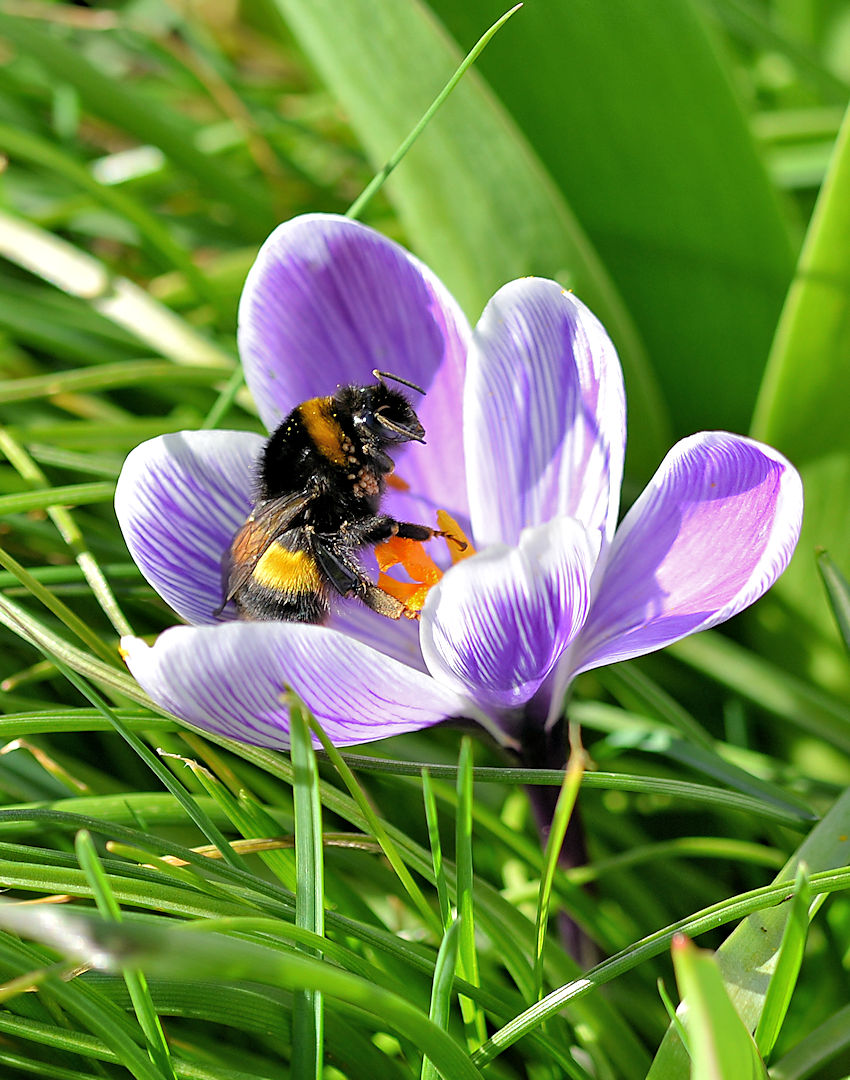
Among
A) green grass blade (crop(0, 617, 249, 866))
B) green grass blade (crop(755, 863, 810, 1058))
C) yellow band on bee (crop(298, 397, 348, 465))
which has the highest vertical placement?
yellow band on bee (crop(298, 397, 348, 465))

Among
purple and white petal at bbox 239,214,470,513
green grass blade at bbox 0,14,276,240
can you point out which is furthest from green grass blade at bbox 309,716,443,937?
green grass blade at bbox 0,14,276,240

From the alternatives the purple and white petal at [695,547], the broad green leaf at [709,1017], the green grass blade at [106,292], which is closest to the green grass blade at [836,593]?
the purple and white petal at [695,547]

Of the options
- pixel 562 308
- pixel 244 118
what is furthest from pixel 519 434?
pixel 244 118

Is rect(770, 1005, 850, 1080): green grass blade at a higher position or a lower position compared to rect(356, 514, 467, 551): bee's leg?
lower

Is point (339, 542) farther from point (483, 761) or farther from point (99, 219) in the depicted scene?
point (99, 219)

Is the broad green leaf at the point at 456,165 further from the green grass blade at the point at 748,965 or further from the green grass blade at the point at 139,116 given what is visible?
the green grass blade at the point at 748,965

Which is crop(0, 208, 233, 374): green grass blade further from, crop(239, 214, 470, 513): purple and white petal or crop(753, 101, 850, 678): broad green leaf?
crop(753, 101, 850, 678): broad green leaf
